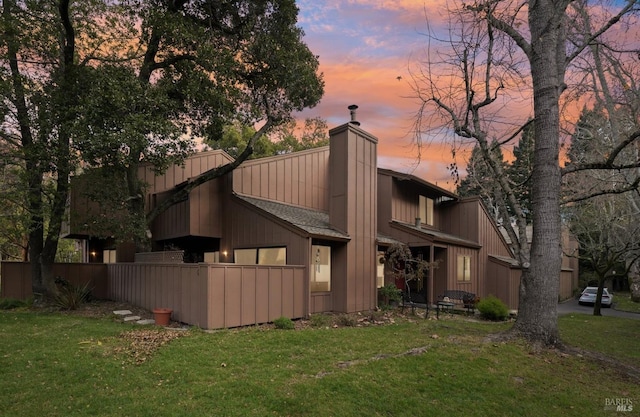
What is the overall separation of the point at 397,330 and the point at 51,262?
1132 cm

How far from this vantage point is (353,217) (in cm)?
1291

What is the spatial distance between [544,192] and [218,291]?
25.1 ft

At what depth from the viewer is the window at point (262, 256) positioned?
12.2 meters

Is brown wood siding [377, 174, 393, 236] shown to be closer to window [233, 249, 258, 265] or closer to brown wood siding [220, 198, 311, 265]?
brown wood siding [220, 198, 311, 265]

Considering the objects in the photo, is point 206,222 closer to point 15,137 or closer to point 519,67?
point 15,137

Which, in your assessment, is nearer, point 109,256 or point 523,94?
point 523,94

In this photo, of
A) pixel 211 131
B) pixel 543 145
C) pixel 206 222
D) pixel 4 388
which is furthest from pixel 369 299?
pixel 4 388

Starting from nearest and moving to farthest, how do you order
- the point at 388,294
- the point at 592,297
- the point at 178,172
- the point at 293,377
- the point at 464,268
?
the point at 293,377, the point at 388,294, the point at 178,172, the point at 464,268, the point at 592,297

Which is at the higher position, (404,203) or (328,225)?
(404,203)

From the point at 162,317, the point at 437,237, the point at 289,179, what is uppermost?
the point at 289,179

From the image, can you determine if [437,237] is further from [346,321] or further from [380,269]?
[346,321]

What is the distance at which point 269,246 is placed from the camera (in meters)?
12.5

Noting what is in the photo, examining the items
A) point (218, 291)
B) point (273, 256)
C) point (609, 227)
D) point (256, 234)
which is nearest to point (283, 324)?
point (218, 291)

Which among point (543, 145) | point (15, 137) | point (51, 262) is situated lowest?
point (51, 262)
